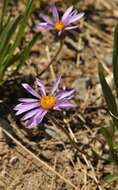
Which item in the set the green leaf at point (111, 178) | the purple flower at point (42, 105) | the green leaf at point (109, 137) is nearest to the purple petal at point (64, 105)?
the purple flower at point (42, 105)

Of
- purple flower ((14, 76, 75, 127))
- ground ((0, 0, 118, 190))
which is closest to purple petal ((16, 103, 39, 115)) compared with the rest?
purple flower ((14, 76, 75, 127))

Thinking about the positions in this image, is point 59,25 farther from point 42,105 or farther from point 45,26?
point 42,105

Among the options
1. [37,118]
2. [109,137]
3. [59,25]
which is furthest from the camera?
[59,25]

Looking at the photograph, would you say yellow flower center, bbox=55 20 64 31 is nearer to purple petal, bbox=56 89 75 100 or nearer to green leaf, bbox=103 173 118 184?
purple petal, bbox=56 89 75 100

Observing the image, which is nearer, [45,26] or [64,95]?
[64,95]

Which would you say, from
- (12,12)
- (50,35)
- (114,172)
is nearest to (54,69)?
(50,35)

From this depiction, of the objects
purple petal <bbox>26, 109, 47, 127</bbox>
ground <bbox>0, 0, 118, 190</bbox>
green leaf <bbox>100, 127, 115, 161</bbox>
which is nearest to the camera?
purple petal <bbox>26, 109, 47, 127</bbox>

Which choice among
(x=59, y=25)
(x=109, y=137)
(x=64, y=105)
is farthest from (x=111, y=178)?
(x=59, y=25)
